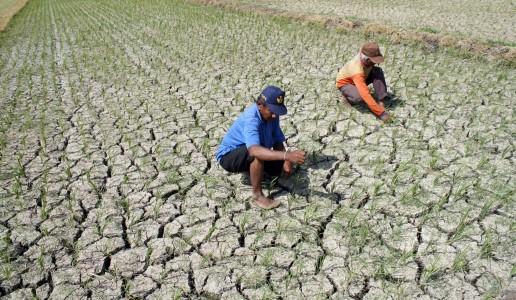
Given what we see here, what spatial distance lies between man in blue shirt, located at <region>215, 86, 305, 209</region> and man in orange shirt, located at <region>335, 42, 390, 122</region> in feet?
4.80

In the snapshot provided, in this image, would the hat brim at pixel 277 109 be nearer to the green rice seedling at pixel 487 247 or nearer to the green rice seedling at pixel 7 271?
A: the green rice seedling at pixel 487 247

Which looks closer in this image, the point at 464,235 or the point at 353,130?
the point at 464,235

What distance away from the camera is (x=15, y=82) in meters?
6.37

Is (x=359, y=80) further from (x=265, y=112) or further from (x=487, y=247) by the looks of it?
(x=487, y=247)

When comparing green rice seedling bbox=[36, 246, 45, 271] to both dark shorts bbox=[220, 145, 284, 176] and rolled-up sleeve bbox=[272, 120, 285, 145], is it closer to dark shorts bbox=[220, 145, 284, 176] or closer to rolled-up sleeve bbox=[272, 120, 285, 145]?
dark shorts bbox=[220, 145, 284, 176]

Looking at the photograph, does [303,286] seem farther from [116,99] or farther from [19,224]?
[116,99]

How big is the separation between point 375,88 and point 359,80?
31 cm

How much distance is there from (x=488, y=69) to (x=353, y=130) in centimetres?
285

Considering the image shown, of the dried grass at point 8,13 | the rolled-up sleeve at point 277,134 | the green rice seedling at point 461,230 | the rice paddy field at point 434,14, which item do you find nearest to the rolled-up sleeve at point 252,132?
the rolled-up sleeve at point 277,134

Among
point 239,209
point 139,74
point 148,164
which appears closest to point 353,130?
point 239,209

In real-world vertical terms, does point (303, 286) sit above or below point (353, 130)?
below

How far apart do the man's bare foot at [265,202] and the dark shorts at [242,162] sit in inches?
10.7

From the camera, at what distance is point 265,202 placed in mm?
3057

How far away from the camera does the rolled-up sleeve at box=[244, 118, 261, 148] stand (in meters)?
2.88
